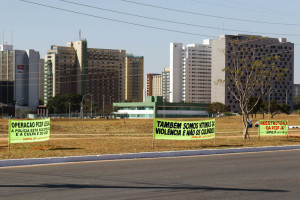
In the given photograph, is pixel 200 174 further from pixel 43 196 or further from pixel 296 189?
pixel 43 196

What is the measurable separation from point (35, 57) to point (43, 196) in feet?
557

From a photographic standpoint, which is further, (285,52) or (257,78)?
(285,52)

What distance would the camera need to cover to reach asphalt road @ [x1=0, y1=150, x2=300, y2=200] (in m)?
10.3

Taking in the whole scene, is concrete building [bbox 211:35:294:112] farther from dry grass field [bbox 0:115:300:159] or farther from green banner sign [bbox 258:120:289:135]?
green banner sign [bbox 258:120:289:135]

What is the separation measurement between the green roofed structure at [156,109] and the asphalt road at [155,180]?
12053 centimetres

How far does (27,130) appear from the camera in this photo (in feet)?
69.9

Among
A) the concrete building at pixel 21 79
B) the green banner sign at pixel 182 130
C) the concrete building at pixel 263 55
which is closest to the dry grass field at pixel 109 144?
the green banner sign at pixel 182 130

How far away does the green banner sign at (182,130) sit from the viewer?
76.7ft

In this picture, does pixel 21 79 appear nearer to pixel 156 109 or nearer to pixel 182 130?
pixel 156 109

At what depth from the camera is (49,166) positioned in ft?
52.3

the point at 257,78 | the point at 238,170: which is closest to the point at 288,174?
the point at 238,170

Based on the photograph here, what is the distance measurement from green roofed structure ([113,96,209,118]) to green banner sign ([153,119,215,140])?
11117cm

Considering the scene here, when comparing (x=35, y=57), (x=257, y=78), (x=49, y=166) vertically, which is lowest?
(x=49, y=166)

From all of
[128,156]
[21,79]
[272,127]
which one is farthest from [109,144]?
[21,79]
